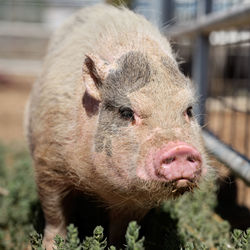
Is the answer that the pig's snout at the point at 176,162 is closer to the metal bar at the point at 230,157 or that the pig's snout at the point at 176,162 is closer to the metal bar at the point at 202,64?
the metal bar at the point at 230,157

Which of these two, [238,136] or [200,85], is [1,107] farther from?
[200,85]

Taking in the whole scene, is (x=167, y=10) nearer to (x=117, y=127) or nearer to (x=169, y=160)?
(x=117, y=127)

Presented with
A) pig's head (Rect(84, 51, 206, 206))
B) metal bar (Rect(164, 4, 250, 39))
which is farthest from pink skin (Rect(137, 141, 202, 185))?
metal bar (Rect(164, 4, 250, 39))

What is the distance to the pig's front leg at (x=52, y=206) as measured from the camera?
3758 mm

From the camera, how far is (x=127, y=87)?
10.3ft

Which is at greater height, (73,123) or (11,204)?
(73,123)

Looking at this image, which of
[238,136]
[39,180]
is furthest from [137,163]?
[238,136]

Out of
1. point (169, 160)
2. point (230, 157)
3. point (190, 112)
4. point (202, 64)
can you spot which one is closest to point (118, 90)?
point (190, 112)

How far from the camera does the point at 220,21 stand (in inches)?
182

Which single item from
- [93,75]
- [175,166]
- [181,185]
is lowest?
[181,185]

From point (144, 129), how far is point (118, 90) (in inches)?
14.2

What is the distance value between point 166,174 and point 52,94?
1.49 meters

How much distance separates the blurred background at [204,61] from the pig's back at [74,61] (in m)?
0.52

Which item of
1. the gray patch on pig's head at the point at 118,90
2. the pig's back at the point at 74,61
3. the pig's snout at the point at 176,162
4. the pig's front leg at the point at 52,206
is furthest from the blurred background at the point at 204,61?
the pig's front leg at the point at 52,206
